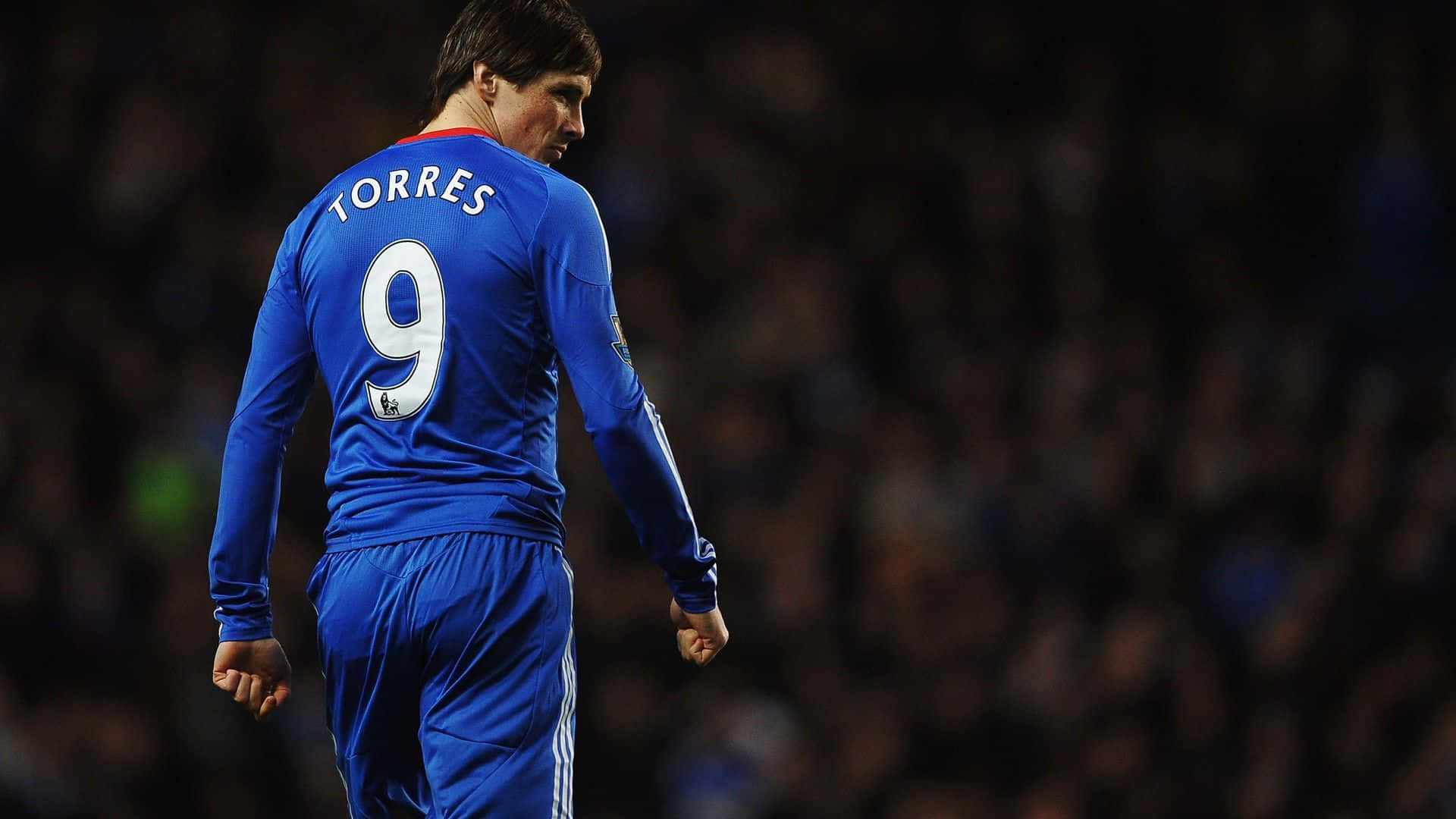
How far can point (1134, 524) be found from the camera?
8.38 metres

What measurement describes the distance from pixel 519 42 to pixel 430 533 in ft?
3.17

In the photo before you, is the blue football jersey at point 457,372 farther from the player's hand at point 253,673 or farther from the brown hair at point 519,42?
the brown hair at point 519,42

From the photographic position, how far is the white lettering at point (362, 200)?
3.21m

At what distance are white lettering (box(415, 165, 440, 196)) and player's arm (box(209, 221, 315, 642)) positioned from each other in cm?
30

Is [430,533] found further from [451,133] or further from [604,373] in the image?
[451,133]

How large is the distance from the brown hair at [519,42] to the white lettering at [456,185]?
0.80 feet

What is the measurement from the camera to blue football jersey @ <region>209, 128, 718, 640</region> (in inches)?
122

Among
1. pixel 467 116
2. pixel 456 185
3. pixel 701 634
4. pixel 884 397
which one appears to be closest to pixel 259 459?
pixel 456 185

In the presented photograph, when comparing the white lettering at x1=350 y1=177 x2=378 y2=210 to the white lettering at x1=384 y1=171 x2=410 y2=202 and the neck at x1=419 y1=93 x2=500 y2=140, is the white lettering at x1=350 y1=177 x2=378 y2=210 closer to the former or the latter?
the white lettering at x1=384 y1=171 x2=410 y2=202

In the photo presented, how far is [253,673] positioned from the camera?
3285 millimetres

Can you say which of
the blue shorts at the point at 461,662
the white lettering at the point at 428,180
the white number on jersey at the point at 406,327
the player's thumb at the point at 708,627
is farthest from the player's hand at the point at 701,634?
the white lettering at the point at 428,180

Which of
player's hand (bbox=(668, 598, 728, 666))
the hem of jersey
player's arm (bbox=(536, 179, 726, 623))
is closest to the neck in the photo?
player's arm (bbox=(536, 179, 726, 623))

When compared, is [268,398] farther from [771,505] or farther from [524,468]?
[771,505]

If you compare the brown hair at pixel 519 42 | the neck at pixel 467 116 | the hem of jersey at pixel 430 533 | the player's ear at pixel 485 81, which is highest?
the brown hair at pixel 519 42
